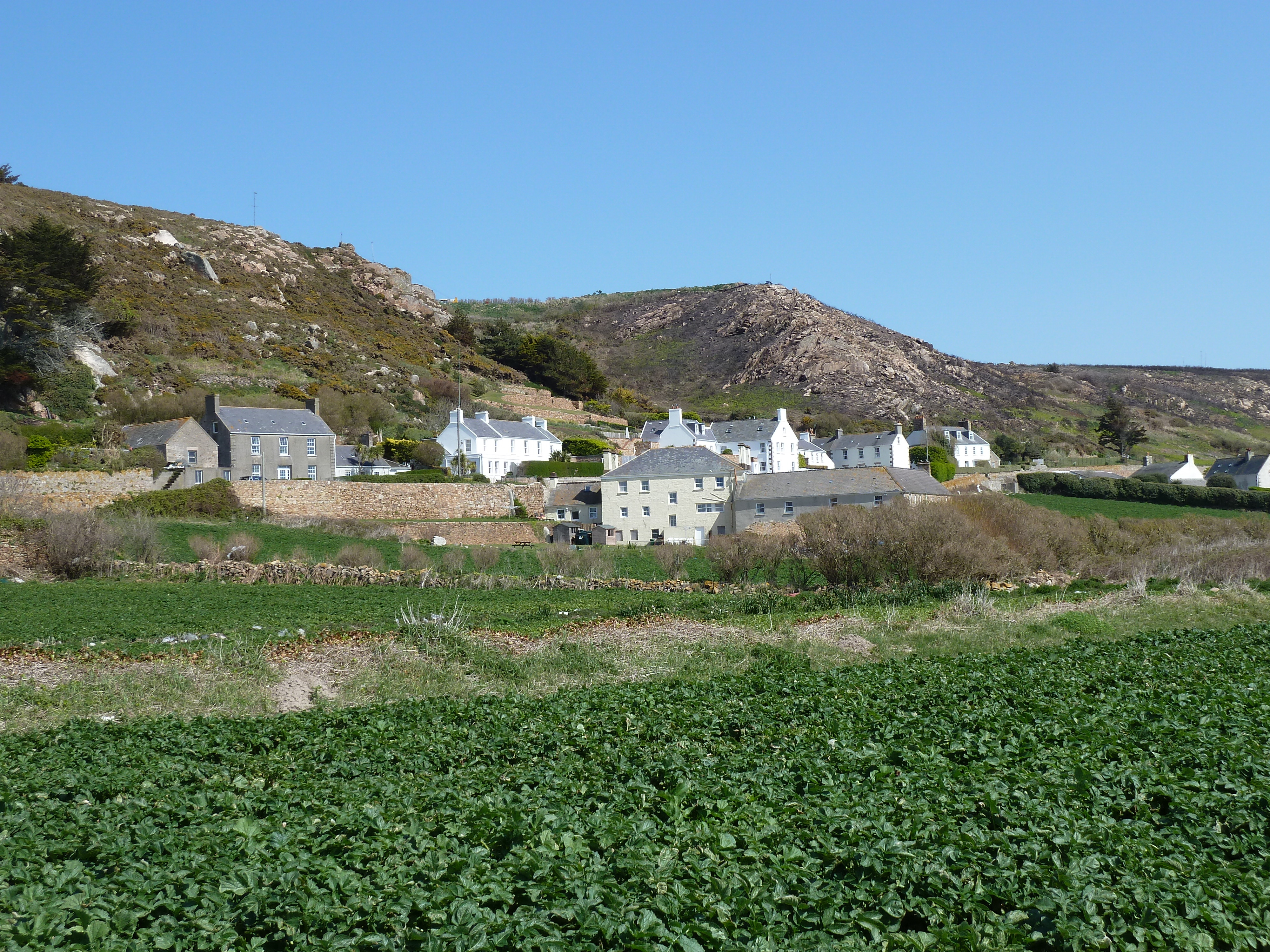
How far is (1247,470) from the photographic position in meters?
80.8

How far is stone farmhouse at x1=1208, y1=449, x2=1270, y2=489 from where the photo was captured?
7912 centimetres

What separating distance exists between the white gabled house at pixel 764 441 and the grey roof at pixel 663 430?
84cm

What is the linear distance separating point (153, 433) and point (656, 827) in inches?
2205

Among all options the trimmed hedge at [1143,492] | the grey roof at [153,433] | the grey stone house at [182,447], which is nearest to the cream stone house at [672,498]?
the grey stone house at [182,447]

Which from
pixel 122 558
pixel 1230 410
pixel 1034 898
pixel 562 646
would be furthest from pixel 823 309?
pixel 1034 898

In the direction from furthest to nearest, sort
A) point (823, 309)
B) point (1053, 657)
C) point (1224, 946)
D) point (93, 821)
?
point (823, 309) → point (1053, 657) → point (93, 821) → point (1224, 946)

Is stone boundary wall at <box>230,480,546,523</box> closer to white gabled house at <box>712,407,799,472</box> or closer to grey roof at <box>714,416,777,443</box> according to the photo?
white gabled house at <box>712,407,799,472</box>

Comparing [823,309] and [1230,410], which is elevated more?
[823,309]

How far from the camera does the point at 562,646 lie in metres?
19.9

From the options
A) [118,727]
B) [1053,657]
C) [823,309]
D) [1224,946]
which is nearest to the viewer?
[1224,946]

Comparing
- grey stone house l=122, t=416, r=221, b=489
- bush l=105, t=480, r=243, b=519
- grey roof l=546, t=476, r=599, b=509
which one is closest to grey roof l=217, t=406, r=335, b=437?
grey stone house l=122, t=416, r=221, b=489

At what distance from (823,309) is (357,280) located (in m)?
77.6

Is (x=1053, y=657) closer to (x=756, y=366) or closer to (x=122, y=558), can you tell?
(x=122, y=558)

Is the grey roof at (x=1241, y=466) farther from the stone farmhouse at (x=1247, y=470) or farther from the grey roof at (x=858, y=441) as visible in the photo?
the grey roof at (x=858, y=441)
